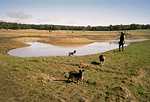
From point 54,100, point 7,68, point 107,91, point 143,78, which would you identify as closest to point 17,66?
point 7,68

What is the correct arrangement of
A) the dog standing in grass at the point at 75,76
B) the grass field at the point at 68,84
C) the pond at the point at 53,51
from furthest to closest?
the pond at the point at 53,51, the dog standing in grass at the point at 75,76, the grass field at the point at 68,84

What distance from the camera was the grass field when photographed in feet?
56.6

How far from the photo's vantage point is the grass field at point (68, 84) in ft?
56.6

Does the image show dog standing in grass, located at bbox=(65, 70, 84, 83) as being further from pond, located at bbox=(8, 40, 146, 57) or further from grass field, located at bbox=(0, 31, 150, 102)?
pond, located at bbox=(8, 40, 146, 57)

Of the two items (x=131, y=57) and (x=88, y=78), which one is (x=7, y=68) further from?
(x=131, y=57)

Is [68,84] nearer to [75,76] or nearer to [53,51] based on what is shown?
[75,76]

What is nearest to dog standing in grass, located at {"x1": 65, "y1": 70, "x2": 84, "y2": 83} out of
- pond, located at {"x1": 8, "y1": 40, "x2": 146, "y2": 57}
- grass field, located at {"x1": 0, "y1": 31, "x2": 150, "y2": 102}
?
grass field, located at {"x1": 0, "y1": 31, "x2": 150, "y2": 102}

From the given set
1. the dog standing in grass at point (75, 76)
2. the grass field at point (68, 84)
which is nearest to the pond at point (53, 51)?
the grass field at point (68, 84)

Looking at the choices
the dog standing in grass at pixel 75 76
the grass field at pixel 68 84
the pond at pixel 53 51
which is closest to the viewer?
the grass field at pixel 68 84

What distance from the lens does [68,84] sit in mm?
19141

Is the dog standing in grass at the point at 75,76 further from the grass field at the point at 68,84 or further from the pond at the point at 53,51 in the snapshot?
the pond at the point at 53,51

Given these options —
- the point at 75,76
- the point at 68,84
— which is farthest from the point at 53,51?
the point at 68,84

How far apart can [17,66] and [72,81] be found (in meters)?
4.79

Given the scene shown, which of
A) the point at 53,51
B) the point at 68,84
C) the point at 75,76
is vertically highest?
the point at 75,76
